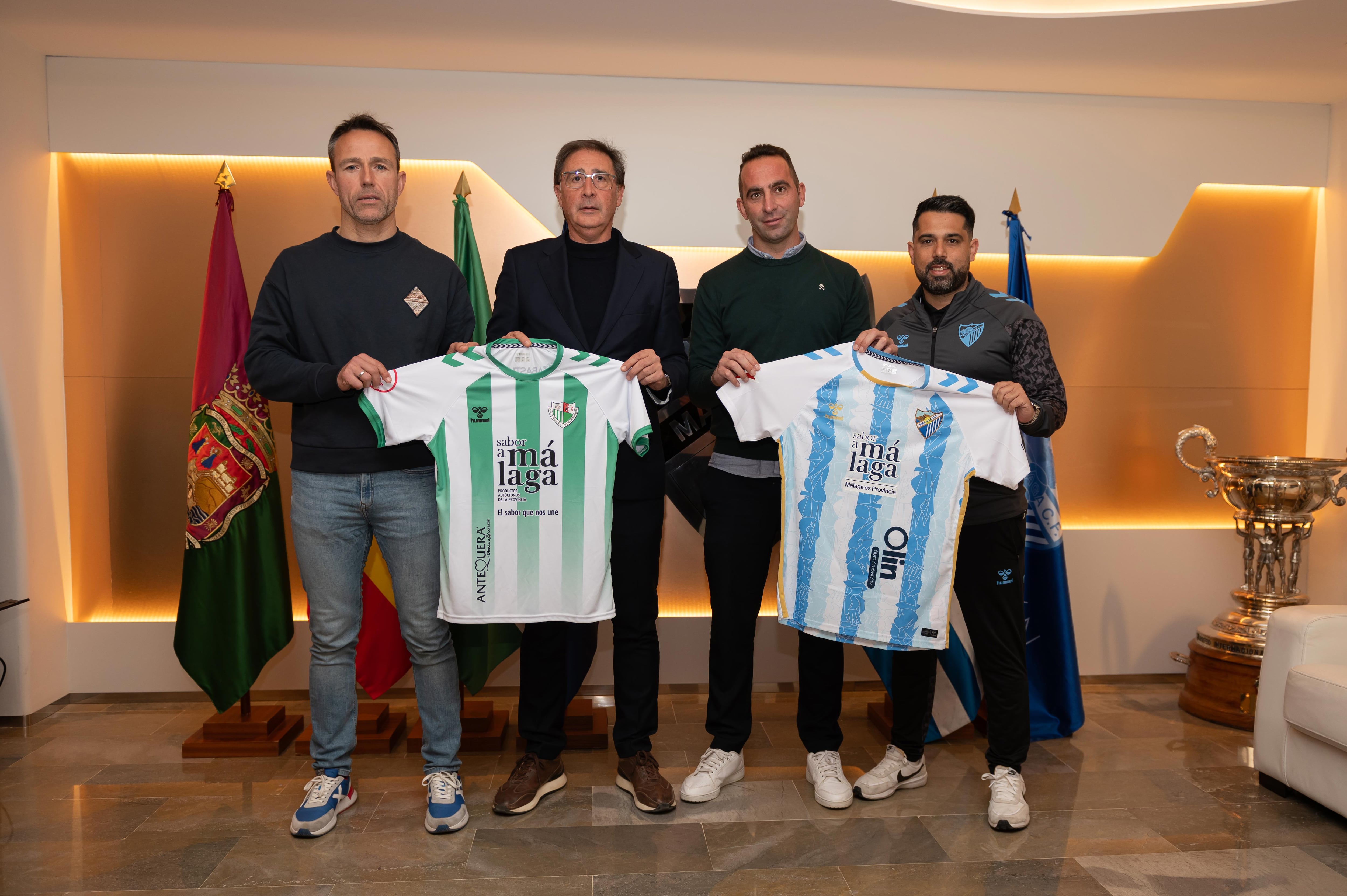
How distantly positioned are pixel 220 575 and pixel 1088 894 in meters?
2.92

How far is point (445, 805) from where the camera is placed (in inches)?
95.3

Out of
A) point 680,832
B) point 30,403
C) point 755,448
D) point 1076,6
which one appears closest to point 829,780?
point 680,832

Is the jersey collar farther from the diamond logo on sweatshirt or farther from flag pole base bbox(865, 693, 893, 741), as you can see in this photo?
flag pole base bbox(865, 693, 893, 741)

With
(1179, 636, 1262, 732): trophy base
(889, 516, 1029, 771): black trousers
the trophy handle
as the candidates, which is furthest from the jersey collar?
(1179, 636, 1262, 732): trophy base

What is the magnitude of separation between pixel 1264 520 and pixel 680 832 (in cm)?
280

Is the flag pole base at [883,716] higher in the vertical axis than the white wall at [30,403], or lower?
lower

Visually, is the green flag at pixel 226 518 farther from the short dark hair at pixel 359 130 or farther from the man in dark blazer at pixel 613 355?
the man in dark blazer at pixel 613 355

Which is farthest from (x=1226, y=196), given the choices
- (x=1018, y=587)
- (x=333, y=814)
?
(x=333, y=814)

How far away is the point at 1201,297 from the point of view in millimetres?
3947

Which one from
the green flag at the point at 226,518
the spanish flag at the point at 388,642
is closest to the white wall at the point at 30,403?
the green flag at the point at 226,518

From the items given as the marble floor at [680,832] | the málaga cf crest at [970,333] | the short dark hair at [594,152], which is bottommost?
the marble floor at [680,832]

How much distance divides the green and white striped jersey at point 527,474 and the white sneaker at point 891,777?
1.00 m

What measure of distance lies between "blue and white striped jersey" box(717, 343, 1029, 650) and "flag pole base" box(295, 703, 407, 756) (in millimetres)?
1633

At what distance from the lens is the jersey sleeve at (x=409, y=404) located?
7.46ft
